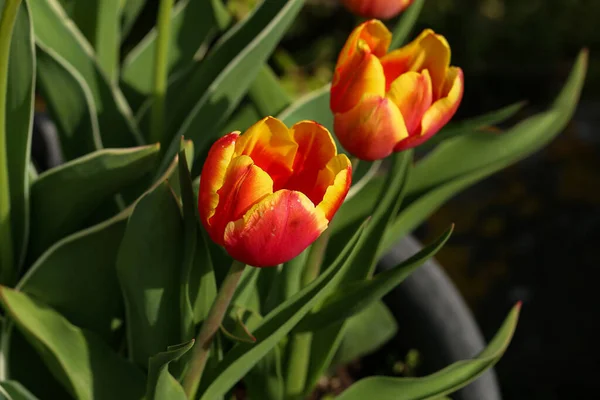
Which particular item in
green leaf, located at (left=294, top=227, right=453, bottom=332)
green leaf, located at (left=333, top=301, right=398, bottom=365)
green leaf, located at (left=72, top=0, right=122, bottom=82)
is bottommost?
green leaf, located at (left=333, top=301, right=398, bottom=365)

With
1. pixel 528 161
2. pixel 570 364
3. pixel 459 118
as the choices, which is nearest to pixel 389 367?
pixel 570 364

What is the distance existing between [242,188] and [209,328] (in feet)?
0.49

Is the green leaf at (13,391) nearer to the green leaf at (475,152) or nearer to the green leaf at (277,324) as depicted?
the green leaf at (277,324)

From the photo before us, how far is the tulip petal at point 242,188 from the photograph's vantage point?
41cm

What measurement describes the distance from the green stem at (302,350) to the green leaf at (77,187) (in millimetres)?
135

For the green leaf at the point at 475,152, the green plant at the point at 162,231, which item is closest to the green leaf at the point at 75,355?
the green plant at the point at 162,231

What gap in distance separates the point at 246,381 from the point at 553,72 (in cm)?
125

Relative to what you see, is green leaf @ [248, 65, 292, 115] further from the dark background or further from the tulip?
the dark background

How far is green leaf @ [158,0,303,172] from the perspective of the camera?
2.13ft

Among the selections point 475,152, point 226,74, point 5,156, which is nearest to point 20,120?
point 5,156

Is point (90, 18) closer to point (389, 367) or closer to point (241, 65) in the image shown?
point (241, 65)

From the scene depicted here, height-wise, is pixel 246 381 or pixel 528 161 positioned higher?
pixel 246 381

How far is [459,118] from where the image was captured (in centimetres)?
166

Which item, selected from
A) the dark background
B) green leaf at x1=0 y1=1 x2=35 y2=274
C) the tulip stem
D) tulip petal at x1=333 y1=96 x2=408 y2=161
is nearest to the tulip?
tulip petal at x1=333 y1=96 x2=408 y2=161
